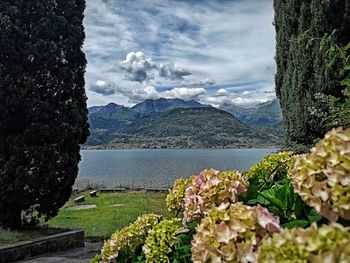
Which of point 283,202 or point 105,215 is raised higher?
point 283,202

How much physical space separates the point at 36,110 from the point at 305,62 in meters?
Result: 6.62

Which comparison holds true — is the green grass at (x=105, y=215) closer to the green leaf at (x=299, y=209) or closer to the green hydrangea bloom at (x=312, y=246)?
the green leaf at (x=299, y=209)

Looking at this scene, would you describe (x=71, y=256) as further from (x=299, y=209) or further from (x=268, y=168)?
(x=299, y=209)

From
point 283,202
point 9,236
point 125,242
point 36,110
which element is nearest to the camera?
point 283,202

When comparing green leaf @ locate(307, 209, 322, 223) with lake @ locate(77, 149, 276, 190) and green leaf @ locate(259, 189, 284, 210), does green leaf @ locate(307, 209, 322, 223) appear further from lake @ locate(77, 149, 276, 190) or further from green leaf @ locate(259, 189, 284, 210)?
lake @ locate(77, 149, 276, 190)

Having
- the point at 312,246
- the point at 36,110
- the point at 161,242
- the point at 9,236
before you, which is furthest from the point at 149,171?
the point at 312,246

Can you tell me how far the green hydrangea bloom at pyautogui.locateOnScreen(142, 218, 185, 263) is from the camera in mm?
1613

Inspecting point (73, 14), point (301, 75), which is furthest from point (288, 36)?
point (73, 14)

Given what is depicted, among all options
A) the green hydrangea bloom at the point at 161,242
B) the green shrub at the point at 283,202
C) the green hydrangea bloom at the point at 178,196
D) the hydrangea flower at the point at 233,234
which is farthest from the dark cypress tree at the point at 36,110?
the hydrangea flower at the point at 233,234

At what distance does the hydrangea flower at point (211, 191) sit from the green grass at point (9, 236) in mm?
8604

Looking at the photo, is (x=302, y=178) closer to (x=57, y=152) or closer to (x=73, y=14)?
(x=57, y=152)

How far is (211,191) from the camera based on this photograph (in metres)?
1.37

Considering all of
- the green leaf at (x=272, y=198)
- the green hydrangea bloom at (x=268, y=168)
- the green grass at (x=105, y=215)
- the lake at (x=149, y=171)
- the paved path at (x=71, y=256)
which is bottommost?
the lake at (x=149, y=171)

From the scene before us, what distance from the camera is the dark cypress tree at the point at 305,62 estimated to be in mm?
8305
